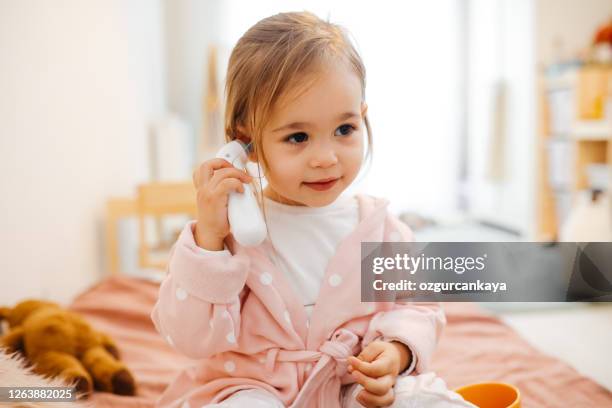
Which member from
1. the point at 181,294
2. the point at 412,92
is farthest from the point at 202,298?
the point at 412,92

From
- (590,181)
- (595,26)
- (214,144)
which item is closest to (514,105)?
(595,26)

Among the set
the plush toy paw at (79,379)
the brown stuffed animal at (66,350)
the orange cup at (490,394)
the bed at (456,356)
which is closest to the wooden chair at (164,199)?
the bed at (456,356)

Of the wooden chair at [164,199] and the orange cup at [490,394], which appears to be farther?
the wooden chair at [164,199]

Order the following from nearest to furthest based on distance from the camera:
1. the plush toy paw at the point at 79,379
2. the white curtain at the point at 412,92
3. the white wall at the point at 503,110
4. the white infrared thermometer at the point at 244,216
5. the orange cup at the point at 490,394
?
1. the white infrared thermometer at the point at 244,216
2. the orange cup at the point at 490,394
3. the plush toy paw at the point at 79,379
4. the white wall at the point at 503,110
5. the white curtain at the point at 412,92

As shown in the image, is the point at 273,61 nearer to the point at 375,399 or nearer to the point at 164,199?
the point at 375,399

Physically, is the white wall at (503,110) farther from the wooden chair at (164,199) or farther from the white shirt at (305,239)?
the white shirt at (305,239)

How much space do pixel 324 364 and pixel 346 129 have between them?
25 centimetres

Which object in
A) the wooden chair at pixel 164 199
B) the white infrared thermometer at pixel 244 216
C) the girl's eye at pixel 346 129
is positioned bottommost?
the wooden chair at pixel 164 199

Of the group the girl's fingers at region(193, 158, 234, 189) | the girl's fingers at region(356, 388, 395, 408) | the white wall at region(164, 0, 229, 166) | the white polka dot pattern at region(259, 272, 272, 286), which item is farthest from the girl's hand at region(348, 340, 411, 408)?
the white wall at region(164, 0, 229, 166)

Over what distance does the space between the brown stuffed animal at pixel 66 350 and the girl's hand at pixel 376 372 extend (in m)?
0.43

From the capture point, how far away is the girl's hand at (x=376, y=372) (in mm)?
560

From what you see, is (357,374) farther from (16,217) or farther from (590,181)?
(590,181)

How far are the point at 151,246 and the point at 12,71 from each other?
4.70 ft

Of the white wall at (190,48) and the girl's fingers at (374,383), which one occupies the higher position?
the white wall at (190,48)
